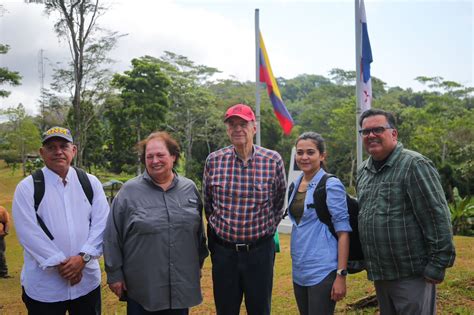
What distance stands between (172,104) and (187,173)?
16.6 ft

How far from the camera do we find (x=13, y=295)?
269 inches

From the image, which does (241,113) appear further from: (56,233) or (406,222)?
(56,233)

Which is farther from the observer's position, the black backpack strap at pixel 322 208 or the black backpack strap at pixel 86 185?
the black backpack strap at pixel 86 185

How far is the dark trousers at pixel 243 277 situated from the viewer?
2846mm

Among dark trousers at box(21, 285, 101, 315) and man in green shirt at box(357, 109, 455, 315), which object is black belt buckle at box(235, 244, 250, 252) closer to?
man in green shirt at box(357, 109, 455, 315)

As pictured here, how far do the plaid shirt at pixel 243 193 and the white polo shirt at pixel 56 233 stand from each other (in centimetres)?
76

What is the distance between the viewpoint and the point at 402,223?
256cm

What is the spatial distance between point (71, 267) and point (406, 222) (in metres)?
2.05

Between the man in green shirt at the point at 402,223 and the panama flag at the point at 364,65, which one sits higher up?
the panama flag at the point at 364,65

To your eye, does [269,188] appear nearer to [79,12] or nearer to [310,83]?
[79,12]

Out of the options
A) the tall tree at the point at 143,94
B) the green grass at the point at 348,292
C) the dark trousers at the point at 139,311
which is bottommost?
the green grass at the point at 348,292

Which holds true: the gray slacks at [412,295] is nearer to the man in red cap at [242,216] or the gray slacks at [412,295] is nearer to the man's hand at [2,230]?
the man in red cap at [242,216]

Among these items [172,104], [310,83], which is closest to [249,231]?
[172,104]

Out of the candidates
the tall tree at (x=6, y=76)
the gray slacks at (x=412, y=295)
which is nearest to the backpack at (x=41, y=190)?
the gray slacks at (x=412, y=295)
